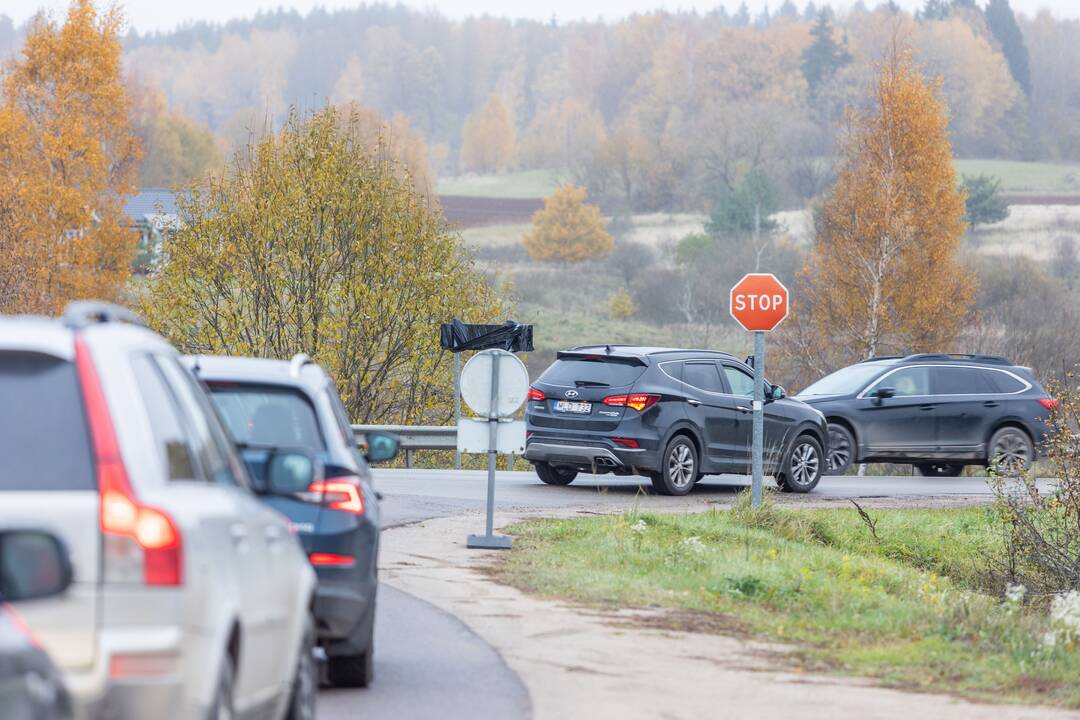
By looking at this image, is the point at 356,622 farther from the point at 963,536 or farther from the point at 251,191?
the point at 251,191

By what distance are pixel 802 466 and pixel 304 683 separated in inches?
662

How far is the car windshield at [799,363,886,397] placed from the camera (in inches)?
1005

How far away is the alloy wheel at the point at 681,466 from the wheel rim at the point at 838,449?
467cm

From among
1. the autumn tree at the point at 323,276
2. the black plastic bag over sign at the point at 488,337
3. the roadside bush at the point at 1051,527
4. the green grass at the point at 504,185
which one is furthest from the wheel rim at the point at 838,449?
the green grass at the point at 504,185

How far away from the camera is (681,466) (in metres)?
21.1

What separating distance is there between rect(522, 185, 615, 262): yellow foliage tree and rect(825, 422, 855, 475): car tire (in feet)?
278

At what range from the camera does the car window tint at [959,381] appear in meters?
25.9

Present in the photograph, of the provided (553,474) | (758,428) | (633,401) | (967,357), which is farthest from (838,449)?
(758,428)

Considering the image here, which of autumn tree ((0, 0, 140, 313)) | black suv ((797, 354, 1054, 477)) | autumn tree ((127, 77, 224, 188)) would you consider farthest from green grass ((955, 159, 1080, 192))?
black suv ((797, 354, 1054, 477))

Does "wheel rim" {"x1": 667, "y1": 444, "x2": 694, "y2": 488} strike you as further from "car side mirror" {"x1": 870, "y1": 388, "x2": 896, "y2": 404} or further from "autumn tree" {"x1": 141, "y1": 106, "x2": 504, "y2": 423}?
"autumn tree" {"x1": 141, "y1": 106, "x2": 504, "y2": 423}

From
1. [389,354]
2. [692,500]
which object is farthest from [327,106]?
[692,500]

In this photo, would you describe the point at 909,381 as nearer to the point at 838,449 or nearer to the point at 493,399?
the point at 838,449

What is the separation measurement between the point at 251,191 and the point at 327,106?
2.61 metres

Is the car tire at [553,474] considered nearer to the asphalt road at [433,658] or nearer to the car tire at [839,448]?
the asphalt road at [433,658]
